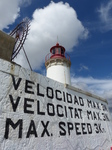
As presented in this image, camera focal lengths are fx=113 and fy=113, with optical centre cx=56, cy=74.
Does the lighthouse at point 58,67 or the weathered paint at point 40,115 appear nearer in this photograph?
the weathered paint at point 40,115

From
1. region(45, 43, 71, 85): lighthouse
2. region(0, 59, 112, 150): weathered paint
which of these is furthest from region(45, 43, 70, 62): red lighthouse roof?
region(0, 59, 112, 150): weathered paint

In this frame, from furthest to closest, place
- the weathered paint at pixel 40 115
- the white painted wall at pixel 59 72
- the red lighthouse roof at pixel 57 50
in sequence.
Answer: the red lighthouse roof at pixel 57 50 → the white painted wall at pixel 59 72 → the weathered paint at pixel 40 115

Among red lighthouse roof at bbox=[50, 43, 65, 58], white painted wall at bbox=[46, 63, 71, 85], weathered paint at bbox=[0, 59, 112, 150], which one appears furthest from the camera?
red lighthouse roof at bbox=[50, 43, 65, 58]

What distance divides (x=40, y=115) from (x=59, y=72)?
9309 millimetres

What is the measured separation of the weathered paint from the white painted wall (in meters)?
6.90

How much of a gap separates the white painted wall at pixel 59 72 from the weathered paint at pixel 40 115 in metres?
6.90

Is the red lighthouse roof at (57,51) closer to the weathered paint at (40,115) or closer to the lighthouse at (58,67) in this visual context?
the lighthouse at (58,67)

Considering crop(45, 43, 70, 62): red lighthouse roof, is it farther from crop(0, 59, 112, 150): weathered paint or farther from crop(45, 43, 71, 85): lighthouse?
crop(0, 59, 112, 150): weathered paint

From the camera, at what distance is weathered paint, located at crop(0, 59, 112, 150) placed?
2557 mm

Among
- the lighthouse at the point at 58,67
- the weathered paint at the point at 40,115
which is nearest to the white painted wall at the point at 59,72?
the lighthouse at the point at 58,67

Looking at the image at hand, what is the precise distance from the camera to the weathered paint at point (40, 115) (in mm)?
2557

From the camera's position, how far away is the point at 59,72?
1234cm

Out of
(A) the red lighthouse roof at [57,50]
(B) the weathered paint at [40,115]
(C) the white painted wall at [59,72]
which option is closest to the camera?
(B) the weathered paint at [40,115]

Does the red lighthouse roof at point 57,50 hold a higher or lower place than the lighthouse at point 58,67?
higher
